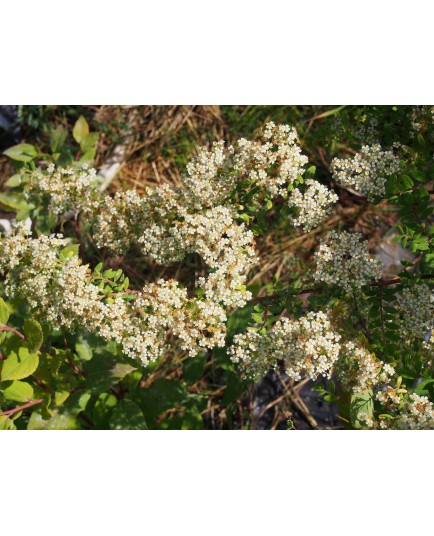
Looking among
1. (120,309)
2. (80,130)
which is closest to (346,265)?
(120,309)

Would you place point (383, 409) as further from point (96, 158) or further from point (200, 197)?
point (96, 158)

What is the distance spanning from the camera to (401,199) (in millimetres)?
2709

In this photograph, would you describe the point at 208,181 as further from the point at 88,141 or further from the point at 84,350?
the point at 88,141

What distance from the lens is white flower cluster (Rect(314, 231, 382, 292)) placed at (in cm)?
259

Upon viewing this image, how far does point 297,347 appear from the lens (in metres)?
2.49

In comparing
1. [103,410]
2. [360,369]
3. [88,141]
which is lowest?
[103,410]

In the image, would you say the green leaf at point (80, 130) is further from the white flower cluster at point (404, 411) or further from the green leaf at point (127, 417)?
the white flower cluster at point (404, 411)

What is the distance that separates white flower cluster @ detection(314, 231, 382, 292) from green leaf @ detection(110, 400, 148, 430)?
1458 millimetres

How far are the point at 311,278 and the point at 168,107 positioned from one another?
2723mm

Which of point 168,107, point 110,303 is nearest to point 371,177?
point 110,303

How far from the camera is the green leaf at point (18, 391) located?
3.11 m

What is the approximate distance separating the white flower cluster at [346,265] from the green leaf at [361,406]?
0.53 metres

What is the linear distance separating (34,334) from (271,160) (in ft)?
5.02

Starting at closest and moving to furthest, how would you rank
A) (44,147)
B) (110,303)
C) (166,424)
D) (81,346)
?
(110,303) → (81,346) → (166,424) → (44,147)
